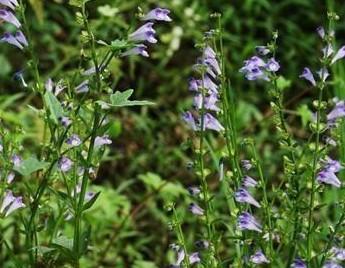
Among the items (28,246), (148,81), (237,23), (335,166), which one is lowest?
(28,246)

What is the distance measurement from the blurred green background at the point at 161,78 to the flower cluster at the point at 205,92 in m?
1.16

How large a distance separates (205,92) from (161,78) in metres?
2.39

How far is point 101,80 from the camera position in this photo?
188 centimetres

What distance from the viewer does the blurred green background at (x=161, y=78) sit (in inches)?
137

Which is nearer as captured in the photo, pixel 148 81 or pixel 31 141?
pixel 31 141

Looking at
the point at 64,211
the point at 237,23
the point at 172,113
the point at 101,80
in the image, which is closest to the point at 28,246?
the point at 64,211

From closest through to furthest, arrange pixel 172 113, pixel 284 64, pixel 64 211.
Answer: pixel 64 211 < pixel 172 113 < pixel 284 64

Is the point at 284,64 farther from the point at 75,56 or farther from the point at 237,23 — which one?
the point at 75,56

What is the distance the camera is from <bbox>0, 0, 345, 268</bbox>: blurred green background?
3.47 meters

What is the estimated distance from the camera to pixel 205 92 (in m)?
1.96

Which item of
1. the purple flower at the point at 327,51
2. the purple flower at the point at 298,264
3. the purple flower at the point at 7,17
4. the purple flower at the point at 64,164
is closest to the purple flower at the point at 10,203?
the purple flower at the point at 64,164

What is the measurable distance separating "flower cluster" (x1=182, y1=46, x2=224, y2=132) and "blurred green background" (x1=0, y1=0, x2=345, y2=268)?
45.5 inches

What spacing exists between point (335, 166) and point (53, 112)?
1.92ft

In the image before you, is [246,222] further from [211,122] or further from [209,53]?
[209,53]
